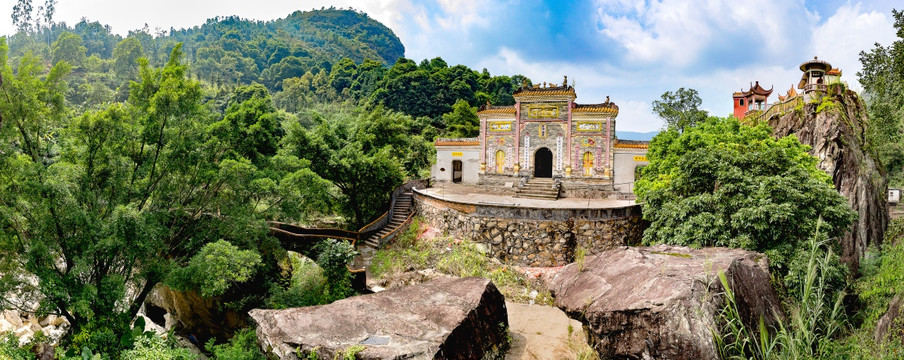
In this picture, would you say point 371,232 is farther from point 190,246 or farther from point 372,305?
point 372,305

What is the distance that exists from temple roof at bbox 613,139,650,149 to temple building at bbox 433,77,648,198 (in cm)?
4

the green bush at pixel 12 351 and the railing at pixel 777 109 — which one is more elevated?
the railing at pixel 777 109

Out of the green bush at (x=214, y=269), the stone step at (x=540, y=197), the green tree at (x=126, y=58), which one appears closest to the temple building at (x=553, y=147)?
the stone step at (x=540, y=197)

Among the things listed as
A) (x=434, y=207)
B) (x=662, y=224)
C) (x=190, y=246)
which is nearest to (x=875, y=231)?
(x=662, y=224)

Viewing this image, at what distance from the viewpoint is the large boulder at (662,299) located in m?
5.49

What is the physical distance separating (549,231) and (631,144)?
7201 millimetres

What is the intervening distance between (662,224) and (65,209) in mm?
13491

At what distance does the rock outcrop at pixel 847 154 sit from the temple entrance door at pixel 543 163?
9.45 metres

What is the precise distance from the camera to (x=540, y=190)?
18.8 m

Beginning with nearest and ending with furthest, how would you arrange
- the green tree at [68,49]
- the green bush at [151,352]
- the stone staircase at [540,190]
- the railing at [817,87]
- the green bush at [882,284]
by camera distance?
the green bush at [882,284], the green bush at [151,352], the railing at [817,87], the stone staircase at [540,190], the green tree at [68,49]

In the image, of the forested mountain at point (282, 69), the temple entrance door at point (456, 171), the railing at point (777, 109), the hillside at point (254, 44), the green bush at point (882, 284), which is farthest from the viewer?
the hillside at point (254, 44)

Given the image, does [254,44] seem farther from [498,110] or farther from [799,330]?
[799,330]

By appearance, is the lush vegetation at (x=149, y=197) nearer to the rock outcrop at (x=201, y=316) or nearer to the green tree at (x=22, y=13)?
the rock outcrop at (x=201, y=316)

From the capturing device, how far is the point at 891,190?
20125mm
